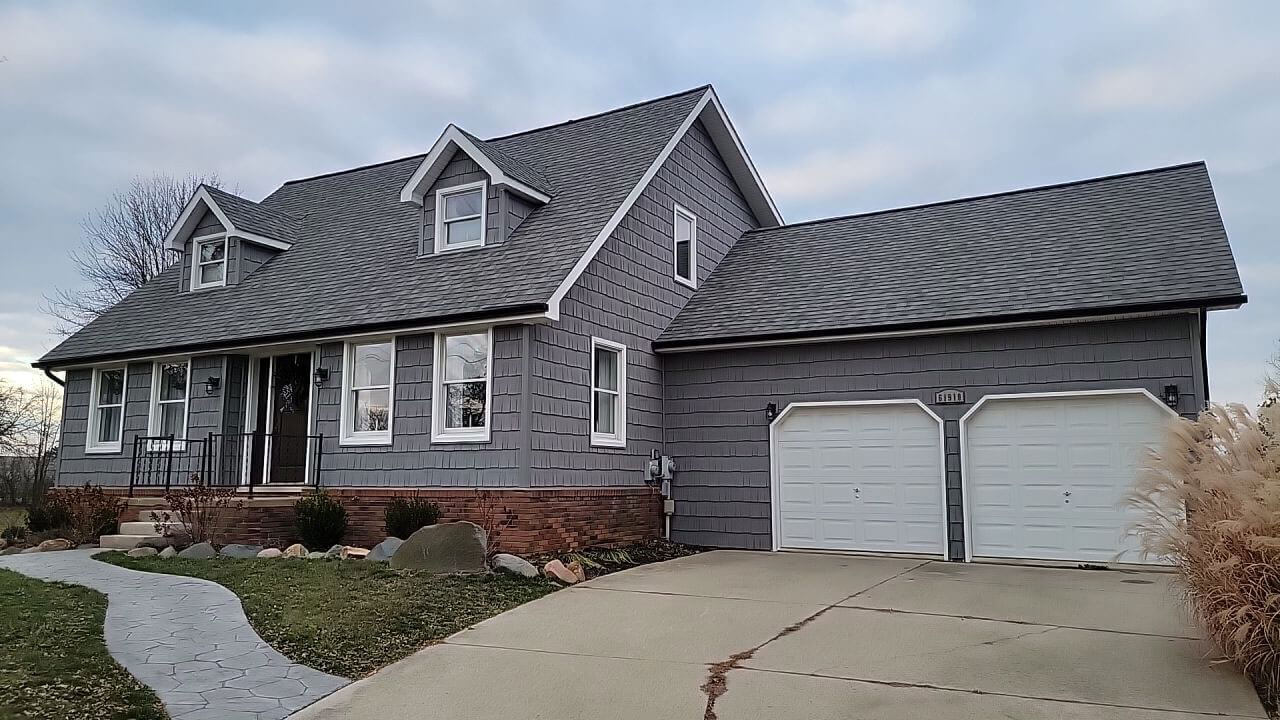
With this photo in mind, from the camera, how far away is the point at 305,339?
14.0m

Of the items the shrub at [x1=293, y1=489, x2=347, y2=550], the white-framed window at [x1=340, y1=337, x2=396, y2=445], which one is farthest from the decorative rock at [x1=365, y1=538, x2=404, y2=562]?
the white-framed window at [x1=340, y1=337, x2=396, y2=445]

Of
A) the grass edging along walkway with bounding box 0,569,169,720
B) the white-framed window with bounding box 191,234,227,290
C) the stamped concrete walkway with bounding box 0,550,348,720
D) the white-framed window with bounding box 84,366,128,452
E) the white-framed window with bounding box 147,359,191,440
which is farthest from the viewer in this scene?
the white-framed window with bounding box 191,234,227,290

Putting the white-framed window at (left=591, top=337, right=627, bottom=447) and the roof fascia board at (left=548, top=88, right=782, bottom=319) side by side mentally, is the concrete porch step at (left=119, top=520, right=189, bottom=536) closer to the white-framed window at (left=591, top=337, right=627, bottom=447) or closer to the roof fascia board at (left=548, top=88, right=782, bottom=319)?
the white-framed window at (left=591, top=337, right=627, bottom=447)

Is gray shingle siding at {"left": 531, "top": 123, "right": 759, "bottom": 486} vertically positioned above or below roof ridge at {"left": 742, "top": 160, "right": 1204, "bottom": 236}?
below

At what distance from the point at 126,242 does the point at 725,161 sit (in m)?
23.4

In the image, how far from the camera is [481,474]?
12328 millimetres

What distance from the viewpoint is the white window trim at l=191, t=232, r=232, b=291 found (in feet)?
56.5

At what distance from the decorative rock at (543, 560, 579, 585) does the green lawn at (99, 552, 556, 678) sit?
223 millimetres

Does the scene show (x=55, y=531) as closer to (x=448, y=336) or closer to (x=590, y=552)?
(x=448, y=336)

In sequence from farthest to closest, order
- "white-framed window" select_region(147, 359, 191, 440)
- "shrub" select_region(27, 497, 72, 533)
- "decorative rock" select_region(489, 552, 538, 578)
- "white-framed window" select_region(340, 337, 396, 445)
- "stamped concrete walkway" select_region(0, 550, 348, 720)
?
1. "white-framed window" select_region(147, 359, 191, 440)
2. "shrub" select_region(27, 497, 72, 533)
3. "white-framed window" select_region(340, 337, 396, 445)
4. "decorative rock" select_region(489, 552, 538, 578)
5. "stamped concrete walkway" select_region(0, 550, 348, 720)

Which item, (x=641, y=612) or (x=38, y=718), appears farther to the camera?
(x=641, y=612)

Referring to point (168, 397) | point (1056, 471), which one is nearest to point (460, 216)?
point (168, 397)

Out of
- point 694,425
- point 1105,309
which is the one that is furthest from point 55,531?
point 1105,309

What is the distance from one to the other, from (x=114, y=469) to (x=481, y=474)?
8318 millimetres
